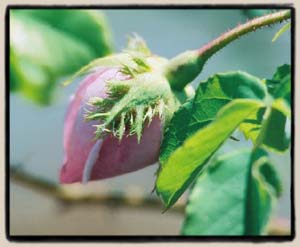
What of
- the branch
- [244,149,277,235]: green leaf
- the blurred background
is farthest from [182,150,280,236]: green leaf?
the branch

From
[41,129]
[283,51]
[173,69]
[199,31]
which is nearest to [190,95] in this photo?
[173,69]

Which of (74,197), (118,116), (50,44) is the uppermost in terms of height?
(50,44)

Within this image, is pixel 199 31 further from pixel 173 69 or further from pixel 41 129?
pixel 173 69

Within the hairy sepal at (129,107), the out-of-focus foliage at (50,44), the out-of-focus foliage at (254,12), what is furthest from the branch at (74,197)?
the hairy sepal at (129,107)

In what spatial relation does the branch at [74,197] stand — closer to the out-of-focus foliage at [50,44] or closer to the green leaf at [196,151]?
the out-of-focus foliage at [50,44]

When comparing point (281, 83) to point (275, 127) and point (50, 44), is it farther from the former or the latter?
point (50, 44)

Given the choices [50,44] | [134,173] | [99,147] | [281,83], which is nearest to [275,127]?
[281,83]
